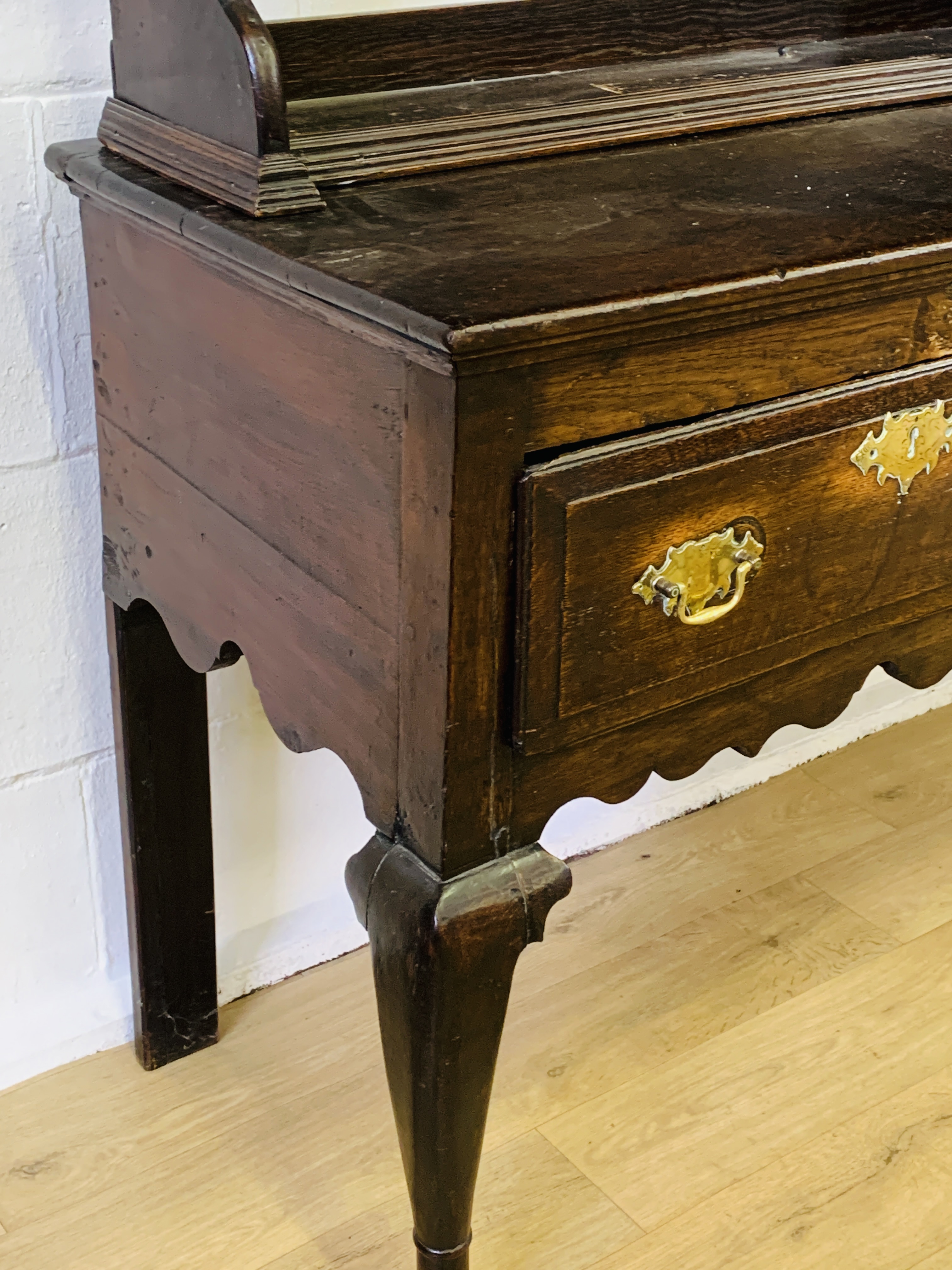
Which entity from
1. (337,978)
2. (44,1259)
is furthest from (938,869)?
(44,1259)

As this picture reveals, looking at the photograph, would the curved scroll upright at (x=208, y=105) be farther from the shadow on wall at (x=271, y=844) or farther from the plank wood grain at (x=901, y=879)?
the plank wood grain at (x=901, y=879)

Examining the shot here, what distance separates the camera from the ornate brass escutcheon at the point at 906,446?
86cm

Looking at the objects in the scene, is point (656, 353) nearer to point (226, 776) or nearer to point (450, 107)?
point (450, 107)

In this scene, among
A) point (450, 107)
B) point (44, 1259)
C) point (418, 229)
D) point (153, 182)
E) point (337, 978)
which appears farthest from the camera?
point (337, 978)

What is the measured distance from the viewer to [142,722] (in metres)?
1.23

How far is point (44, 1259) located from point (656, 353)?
3.03ft

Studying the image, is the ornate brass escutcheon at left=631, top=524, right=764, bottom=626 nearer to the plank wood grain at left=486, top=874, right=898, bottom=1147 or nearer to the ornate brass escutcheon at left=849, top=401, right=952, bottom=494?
the ornate brass escutcheon at left=849, top=401, right=952, bottom=494

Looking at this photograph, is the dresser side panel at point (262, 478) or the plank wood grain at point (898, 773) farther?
the plank wood grain at point (898, 773)

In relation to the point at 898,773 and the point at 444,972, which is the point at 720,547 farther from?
the point at 898,773

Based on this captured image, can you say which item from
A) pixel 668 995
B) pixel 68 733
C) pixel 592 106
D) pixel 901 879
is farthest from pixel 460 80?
pixel 901 879

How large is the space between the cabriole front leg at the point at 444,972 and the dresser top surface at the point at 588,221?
0.33 metres

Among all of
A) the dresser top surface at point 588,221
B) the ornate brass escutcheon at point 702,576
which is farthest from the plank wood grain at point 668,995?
the dresser top surface at point 588,221

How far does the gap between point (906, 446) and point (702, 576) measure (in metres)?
0.18

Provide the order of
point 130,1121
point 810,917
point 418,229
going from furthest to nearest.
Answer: point 810,917 < point 130,1121 < point 418,229
